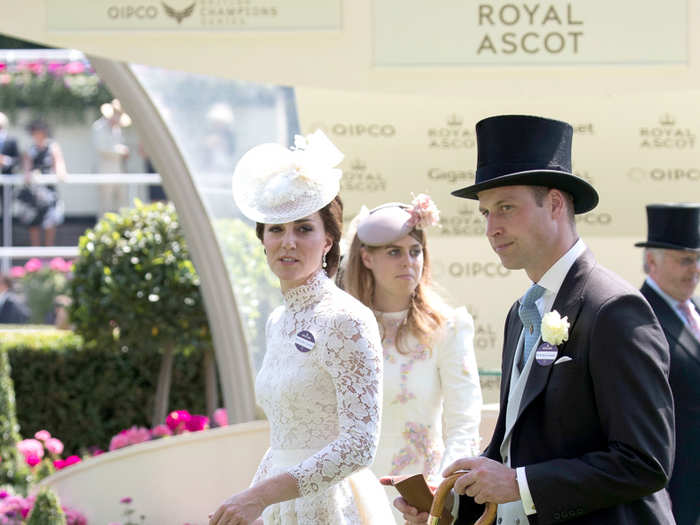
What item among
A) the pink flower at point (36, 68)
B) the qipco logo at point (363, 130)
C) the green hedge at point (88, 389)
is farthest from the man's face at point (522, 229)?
the pink flower at point (36, 68)

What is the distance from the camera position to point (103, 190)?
1367cm

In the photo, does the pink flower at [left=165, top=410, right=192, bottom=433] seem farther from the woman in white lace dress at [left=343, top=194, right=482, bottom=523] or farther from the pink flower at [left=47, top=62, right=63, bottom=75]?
the pink flower at [left=47, top=62, right=63, bottom=75]

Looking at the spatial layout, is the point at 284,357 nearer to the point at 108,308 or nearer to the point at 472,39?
the point at 472,39

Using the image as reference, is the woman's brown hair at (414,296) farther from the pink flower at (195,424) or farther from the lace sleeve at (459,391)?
the pink flower at (195,424)

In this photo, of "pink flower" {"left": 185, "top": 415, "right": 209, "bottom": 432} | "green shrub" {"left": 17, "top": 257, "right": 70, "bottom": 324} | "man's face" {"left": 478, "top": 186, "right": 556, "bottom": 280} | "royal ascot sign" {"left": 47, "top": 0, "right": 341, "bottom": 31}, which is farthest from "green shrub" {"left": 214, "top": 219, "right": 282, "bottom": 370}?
"green shrub" {"left": 17, "top": 257, "right": 70, "bottom": 324}

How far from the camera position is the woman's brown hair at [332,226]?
10.4ft

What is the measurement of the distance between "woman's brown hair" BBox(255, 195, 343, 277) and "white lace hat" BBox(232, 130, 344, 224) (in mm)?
51

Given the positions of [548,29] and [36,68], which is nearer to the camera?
[548,29]

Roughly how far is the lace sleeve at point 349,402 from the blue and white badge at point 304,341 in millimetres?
48

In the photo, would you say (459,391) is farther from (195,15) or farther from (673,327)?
(195,15)

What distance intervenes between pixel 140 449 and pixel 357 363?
11.7 ft

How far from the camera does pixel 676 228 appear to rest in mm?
4668

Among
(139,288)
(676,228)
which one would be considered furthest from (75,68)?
(676,228)

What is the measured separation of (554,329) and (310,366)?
2.34 feet
